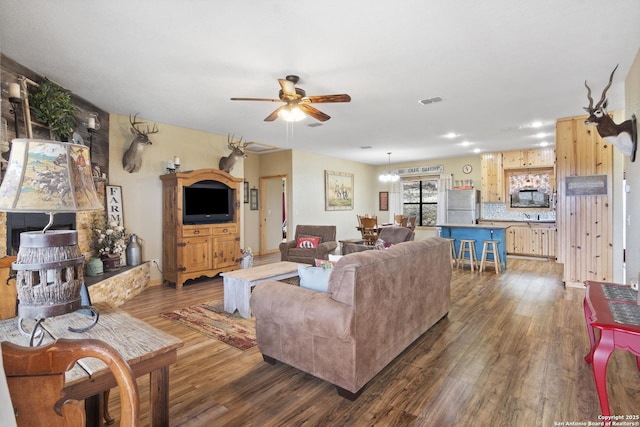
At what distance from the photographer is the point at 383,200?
10273mm

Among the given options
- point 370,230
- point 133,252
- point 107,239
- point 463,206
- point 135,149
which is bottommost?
point 133,252

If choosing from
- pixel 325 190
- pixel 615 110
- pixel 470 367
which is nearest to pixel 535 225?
pixel 615 110

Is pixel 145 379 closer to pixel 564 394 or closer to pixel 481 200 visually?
pixel 564 394

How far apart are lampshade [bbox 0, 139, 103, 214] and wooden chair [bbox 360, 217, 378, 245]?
21.3 feet

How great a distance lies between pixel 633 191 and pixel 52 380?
4.48 meters

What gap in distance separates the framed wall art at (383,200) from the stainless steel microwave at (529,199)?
3488 millimetres

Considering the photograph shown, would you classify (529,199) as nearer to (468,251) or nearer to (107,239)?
(468,251)

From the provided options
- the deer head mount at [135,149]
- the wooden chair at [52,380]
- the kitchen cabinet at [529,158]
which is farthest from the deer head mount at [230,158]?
the kitchen cabinet at [529,158]

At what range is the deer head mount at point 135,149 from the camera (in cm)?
462

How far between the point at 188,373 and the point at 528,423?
2288 millimetres

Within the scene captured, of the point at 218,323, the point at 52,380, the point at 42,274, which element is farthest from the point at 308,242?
the point at 52,380

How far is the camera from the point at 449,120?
5.11 meters

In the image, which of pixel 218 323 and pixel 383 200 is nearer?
pixel 218 323

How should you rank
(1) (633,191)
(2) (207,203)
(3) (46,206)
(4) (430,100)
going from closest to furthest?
(3) (46,206), (1) (633,191), (4) (430,100), (2) (207,203)
